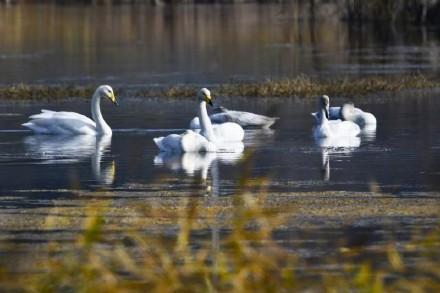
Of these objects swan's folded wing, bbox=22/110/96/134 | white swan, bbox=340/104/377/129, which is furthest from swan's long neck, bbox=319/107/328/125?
swan's folded wing, bbox=22/110/96/134

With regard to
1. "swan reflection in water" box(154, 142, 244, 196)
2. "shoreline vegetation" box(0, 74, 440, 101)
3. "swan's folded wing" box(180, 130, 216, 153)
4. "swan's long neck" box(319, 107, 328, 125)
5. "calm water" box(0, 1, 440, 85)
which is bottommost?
"swan reflection in water" box(154, 142, 244, 196)

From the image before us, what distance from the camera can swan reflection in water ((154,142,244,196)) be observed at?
1559 cm

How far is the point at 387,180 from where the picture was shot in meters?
14.7

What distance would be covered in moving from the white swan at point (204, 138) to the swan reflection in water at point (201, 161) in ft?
0.32

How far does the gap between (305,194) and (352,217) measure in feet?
5.08

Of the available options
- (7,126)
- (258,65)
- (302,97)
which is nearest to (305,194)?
(7,126)

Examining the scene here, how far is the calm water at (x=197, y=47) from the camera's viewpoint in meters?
33.3

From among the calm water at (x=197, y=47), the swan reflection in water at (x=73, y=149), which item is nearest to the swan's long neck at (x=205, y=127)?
the swan reflection in water at (x=73, y=149)

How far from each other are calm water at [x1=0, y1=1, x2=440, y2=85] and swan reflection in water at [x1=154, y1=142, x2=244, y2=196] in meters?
12.5

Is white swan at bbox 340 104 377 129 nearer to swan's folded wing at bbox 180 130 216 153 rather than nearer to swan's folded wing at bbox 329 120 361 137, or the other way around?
swan's folded wing at bbox 329 120 361 137

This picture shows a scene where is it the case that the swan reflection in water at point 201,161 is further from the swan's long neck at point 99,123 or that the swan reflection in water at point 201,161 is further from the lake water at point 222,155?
the swan's long neck at point 99,123

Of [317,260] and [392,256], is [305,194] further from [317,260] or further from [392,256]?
[392,256]

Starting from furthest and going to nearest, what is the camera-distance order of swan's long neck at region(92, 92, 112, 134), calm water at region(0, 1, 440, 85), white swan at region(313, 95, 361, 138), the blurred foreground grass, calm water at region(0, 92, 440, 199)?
1. calm water at region(0, 1, 440, 85)
2. swan's long neck at region(92, 92, 112, 134)
3. white swan at region(313, 95, 361, 138)
4. calm water at region(0, 92, 440, 199)
5. the blurred foreground grass

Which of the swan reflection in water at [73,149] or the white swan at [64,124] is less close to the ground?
the white swan at [64,124]
